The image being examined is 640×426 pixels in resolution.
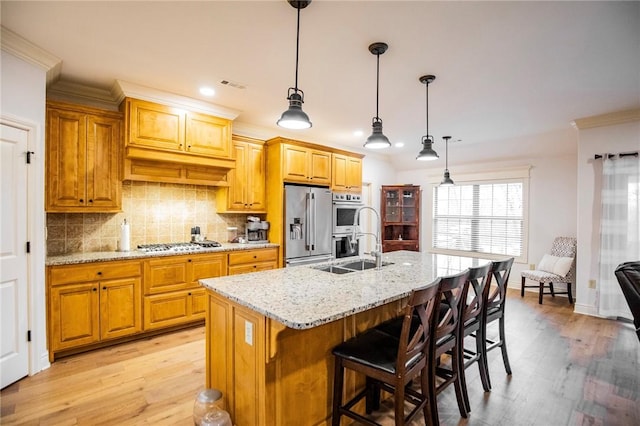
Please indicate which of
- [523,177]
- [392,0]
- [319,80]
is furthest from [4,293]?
[523,177]

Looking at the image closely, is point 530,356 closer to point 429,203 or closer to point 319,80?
point 319,80

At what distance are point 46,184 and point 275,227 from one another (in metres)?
2.45

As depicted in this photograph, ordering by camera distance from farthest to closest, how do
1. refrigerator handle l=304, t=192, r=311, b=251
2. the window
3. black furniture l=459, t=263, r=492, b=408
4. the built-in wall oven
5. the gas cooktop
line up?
the window → the built-in wall oven → refrigerator handle l=304, t=192, r=311, b=251 → the gas cooktop → black furniture l=459, t=263, r=492, b=408

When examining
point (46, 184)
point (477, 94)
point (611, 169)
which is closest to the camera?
point (46, 184)

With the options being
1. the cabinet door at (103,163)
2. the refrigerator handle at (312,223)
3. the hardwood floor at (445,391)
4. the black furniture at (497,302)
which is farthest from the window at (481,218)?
the cabinet door at (103,163)

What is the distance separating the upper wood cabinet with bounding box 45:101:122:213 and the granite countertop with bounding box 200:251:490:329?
6.56ft

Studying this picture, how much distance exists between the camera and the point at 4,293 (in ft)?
8.03

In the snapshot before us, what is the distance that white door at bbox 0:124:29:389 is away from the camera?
2438 mm

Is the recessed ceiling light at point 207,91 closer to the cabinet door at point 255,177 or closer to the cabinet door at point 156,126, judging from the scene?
the cabinet door at point 156,126

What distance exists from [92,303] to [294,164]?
278 cm

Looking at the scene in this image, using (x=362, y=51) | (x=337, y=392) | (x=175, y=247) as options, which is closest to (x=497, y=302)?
(x=337, y=392)

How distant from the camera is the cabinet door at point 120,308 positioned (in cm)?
308

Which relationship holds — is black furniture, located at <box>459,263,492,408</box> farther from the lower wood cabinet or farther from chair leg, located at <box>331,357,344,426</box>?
the lower wood cabinet

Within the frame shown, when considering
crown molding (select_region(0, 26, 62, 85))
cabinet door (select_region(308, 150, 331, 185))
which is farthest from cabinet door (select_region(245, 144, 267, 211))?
crown molding (select_region(0, 26, 62, 85))
